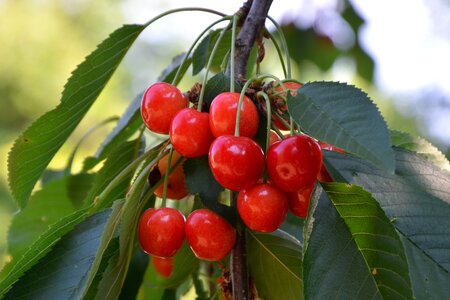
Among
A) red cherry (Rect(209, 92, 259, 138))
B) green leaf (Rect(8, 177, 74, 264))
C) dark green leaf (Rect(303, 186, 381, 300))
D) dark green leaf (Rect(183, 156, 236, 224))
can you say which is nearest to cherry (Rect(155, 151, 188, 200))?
dark green leaf (Rect(183, 156, 236, 224))

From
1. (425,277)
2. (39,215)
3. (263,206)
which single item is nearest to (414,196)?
(425,277)

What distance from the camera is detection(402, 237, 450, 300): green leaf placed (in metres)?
0.84

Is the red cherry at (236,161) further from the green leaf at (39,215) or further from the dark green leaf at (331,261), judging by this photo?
the green leaf at (39,215)

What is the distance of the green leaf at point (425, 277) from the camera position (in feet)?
2.76

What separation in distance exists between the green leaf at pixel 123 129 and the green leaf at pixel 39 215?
134 millimetres

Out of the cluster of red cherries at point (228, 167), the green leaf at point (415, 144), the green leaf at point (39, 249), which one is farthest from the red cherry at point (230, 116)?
the green leaf at point (415, 144)

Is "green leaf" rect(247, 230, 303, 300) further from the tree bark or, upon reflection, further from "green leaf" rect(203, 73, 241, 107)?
"green leaf" rect(203, 73, 241, 107)

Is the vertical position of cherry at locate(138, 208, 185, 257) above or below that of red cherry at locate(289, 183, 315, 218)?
below

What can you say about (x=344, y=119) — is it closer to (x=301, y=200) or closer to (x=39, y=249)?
(x=301, y=200)

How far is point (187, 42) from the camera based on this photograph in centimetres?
1015

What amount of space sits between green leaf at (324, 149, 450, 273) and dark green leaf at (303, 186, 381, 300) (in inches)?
3.6

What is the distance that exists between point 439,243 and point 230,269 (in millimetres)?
293

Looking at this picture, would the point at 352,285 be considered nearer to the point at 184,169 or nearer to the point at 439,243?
the point at 439,243

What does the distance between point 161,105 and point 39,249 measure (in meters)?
0.26
